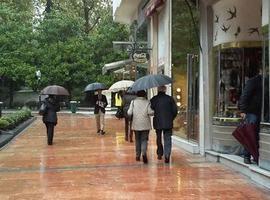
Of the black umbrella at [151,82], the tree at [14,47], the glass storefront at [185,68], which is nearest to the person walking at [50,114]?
the glass storefront at [185,68]

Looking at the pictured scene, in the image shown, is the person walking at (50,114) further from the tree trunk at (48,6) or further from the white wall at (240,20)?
the tree trunk at (48,6)

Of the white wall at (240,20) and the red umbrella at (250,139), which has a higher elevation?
the white wall at (240,20)

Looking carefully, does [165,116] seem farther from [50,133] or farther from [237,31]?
[50,133]

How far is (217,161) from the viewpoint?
11.8 meters

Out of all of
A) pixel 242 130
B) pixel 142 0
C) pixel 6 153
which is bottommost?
pixel 6 153

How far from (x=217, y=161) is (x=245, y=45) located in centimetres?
256

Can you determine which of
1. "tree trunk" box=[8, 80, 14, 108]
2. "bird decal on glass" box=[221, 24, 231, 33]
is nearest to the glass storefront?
"bird decal on glass" box=[221, 24, 231, 33]

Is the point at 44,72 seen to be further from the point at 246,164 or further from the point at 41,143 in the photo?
the point at 246,164

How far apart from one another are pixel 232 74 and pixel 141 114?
2.17 metres

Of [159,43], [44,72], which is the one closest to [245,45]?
[159,43]

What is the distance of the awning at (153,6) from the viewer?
19.0 meters

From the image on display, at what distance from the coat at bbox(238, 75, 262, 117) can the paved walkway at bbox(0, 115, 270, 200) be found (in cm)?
124

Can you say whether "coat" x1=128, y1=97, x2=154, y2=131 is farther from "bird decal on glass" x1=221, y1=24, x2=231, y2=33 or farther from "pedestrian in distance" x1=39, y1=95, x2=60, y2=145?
"pedestrian in distance" x1=39, y1=95, x2=60, y2=145

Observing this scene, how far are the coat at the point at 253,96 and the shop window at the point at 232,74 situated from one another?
1.78 metres
